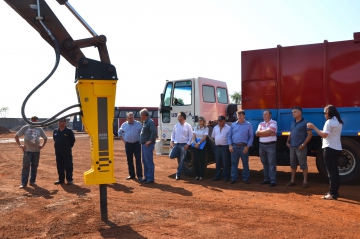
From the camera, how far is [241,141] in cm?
973

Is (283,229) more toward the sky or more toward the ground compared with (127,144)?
more toward the ground

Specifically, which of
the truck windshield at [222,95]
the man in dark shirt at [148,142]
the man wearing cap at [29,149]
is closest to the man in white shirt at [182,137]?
the man in dark shirt at [148,142]

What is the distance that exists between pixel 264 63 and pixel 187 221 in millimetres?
5483

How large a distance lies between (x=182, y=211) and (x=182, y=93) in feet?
17.9

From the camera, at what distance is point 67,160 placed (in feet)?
33.2

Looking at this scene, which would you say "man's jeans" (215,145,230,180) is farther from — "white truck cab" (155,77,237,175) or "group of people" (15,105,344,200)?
"white truck cab" (155,77,237,175)

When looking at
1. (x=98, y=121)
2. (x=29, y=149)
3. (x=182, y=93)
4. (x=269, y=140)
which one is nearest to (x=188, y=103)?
(x=182, y=93)

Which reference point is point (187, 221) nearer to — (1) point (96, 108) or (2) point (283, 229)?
(2) point (283, 229)

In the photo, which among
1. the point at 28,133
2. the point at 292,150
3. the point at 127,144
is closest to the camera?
the point at 292,150

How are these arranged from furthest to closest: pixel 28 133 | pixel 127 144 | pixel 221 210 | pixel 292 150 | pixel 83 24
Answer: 1. pixel 127 144
2. pixel 28 133
3. pixel 292 150
4. pixel 221 210
5. pixel 83 24

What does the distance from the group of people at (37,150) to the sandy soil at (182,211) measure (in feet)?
1.14

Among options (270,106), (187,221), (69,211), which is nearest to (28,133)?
(69,211)

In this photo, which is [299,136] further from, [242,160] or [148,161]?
[148,161]

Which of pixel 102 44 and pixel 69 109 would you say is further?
pixel 102 44
